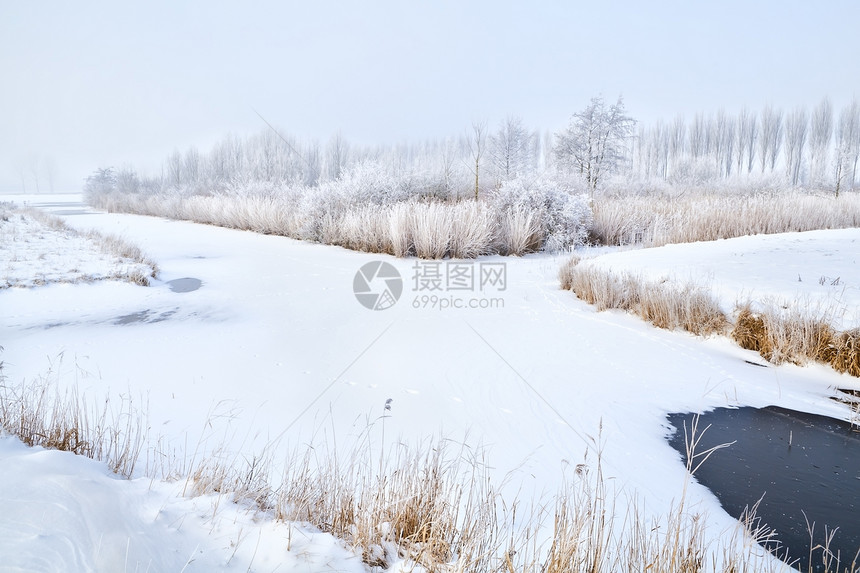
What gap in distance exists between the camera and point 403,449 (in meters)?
2.15

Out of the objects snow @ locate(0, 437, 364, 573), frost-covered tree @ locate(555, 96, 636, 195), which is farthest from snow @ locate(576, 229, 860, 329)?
frost-covered tree @ locate(555, 96, 636, 195)

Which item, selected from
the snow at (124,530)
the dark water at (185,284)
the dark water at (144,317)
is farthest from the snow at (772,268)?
the dark water at (185,284)

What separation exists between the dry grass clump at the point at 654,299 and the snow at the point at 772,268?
4.6 inches

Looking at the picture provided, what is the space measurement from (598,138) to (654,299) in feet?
51.3

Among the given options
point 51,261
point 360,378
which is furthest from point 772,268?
point 51,261

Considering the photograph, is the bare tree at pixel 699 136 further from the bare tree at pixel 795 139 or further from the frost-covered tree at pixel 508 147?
the frost-covered tree at pixel 508 147

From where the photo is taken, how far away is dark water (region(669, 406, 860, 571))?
5.40 ft

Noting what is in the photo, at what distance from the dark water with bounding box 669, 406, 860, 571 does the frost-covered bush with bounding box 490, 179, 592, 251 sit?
6.32m

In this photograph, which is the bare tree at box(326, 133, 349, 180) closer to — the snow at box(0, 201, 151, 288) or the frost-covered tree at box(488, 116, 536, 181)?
the frost-covered tree at box(488, 116, 536, 181)

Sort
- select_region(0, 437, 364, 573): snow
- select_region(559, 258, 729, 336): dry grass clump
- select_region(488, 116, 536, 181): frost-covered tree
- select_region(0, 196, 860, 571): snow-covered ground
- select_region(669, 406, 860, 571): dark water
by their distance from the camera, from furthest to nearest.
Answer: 1. select_region(488, 116, 536, 181): frost-covered tree
2. select_region(559, 258, 729, 336): dry grass clump
3. select_region(669, 406, 860, 571): dark water
4. select_region(0, 196, 860, 571): snow-covered ground
5. select_region(0, 437, 364, 573): snow

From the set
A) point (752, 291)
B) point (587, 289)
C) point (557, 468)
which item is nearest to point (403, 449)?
point (557, 468)

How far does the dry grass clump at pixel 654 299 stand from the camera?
385cm

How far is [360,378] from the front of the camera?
3.02m

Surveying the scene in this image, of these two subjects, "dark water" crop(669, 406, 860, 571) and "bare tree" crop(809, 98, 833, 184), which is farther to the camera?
"bare tree" crop(809, 98, 833, 184)
